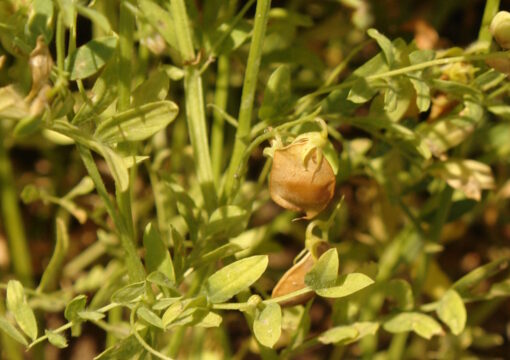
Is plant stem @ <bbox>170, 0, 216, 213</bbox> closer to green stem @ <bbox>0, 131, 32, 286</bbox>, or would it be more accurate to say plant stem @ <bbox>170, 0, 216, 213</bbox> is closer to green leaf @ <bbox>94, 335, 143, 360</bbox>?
green leaf @ <bbox>94, 335, 143, 360</bbox>

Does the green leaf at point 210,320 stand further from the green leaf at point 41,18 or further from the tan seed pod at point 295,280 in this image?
the green leaf at point 41,18

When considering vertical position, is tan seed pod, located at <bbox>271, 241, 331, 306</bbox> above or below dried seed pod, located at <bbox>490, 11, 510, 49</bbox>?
below

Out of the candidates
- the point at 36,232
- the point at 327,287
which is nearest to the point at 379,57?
the point at 327,287

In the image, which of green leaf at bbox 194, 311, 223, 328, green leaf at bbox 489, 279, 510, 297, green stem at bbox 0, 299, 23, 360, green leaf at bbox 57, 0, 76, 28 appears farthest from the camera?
green stem at bbox 0, 299, 23, 360

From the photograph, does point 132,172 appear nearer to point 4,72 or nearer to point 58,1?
point 58,1

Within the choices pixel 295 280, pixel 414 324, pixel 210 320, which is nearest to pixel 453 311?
pixel 414 324

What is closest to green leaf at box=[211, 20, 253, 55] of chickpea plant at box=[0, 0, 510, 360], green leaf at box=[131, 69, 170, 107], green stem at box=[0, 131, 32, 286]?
chickpea plant at box=[0, 0, 510, 360]

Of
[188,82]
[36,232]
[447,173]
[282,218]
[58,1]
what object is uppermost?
[58,1]

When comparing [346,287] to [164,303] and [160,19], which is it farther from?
[160,19]
